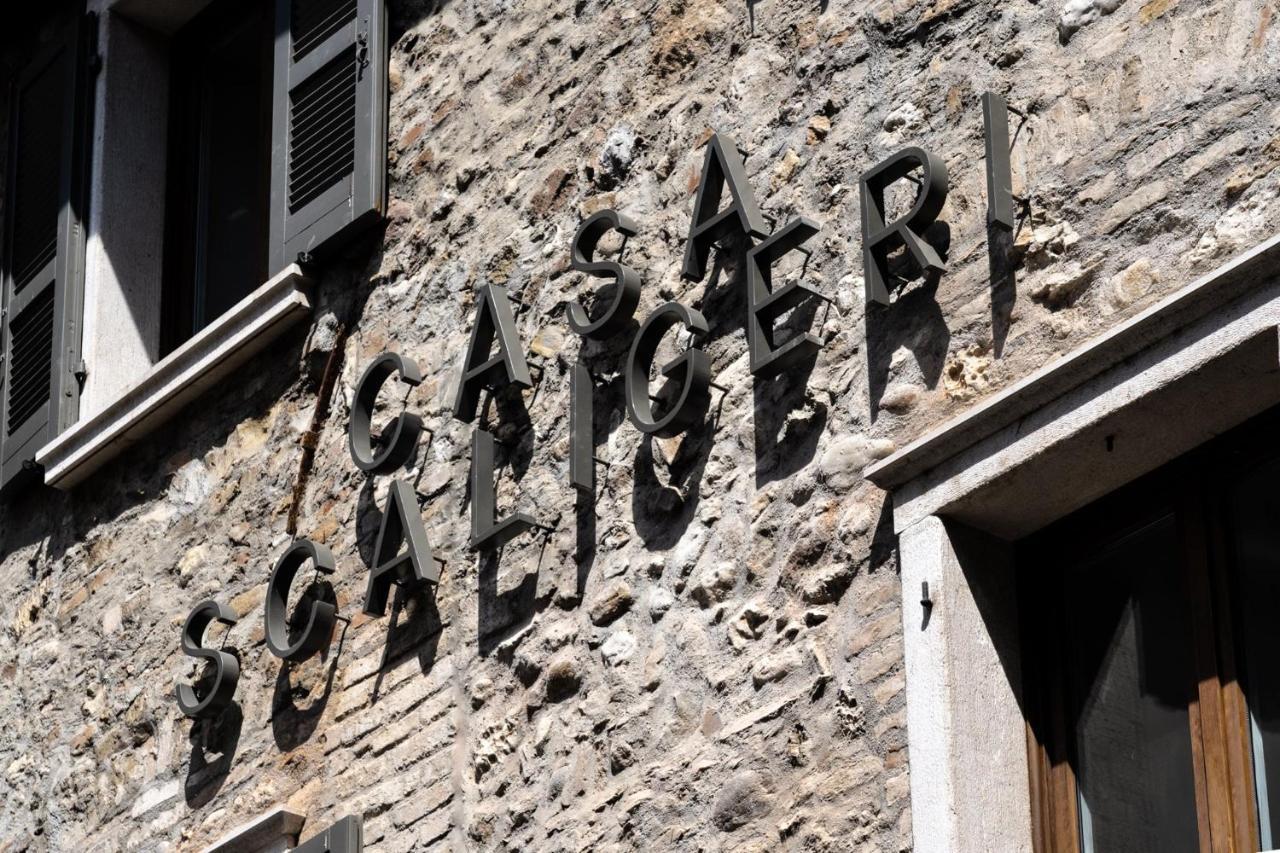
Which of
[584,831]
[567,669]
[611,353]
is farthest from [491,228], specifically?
[584,831]

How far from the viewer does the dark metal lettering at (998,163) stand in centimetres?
452

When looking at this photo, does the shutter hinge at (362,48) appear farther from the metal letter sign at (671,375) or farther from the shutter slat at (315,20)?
the metal letter sign at (671,375)

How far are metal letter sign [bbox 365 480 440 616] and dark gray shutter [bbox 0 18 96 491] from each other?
6.09 ft

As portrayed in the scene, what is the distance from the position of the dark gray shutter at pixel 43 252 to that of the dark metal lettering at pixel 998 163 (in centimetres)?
359

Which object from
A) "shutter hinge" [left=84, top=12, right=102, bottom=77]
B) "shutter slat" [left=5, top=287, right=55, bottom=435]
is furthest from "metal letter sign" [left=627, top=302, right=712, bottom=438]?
"shutter hinge" [left=84, top=12, right=102, bottom=77]

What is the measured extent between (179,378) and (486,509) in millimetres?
1577

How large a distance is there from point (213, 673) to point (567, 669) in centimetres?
140

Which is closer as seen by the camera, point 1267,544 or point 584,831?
point 1267,544

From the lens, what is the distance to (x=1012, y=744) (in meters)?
4.34

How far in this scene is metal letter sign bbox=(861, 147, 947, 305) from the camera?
465 cm

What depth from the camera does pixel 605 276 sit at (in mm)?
5520

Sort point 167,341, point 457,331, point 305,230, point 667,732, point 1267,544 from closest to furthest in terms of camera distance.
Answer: point 1267,544, point 667,732, point 457,331, point 305,230, point 167,341

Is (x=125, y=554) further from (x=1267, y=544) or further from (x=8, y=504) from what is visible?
(x=1267, y=544)

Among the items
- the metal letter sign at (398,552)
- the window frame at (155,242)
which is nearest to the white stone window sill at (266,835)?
the metal letter sign at (398,552)
